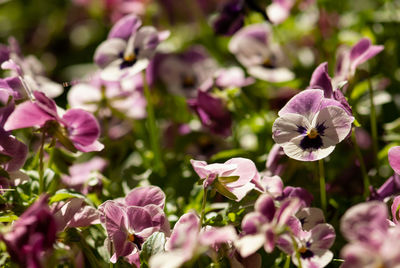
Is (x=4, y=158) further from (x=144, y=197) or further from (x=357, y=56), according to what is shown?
(x=357, y=56)

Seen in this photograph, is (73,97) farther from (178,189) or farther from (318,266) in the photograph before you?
(318,266)

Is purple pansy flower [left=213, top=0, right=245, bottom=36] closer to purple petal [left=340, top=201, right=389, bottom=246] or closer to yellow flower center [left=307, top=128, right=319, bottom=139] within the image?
yellow flower center [left=307, top=128, right=319, bottom=139]

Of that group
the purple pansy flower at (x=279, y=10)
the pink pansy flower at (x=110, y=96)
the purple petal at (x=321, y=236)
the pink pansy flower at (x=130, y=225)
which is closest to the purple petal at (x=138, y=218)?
the pink pansy flower at (x=130, y=225)

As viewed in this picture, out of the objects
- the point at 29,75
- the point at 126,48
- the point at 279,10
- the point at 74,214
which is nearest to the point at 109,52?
the point at 126,48

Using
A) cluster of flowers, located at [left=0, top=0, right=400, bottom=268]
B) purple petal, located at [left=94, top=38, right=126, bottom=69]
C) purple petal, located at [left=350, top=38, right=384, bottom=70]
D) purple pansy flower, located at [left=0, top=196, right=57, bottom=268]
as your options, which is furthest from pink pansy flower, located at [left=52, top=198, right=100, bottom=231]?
purple petal, located at [left=350, top=38, right=384, bottom=70]

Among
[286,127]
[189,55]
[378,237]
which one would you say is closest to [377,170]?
[286,127]
